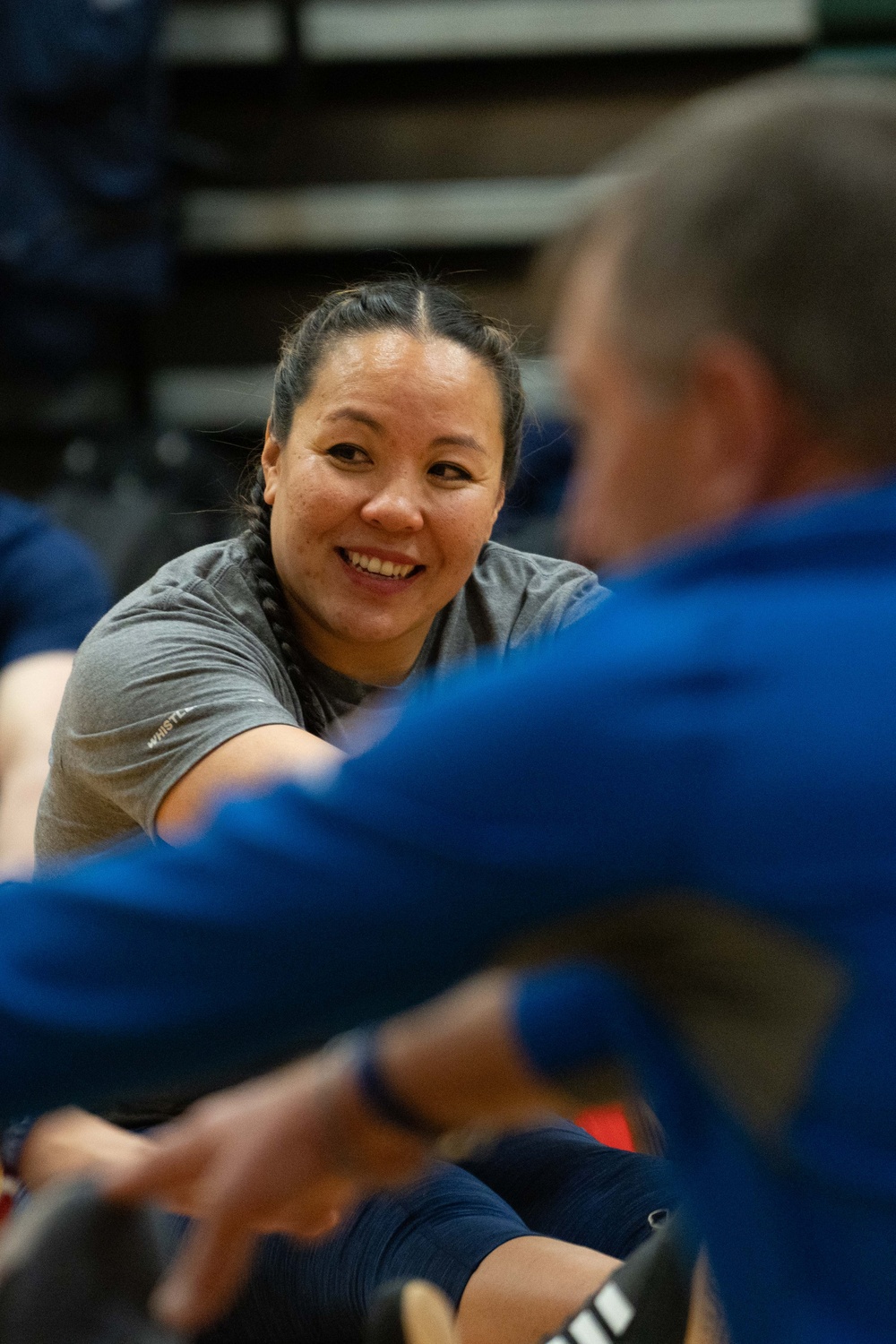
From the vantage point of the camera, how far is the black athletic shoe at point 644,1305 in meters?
1.02

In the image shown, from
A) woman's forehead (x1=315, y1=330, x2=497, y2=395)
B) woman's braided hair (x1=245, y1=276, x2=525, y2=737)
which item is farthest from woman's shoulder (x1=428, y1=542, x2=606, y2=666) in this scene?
woman's forehead (x1=315, y1=330, x2=497, y2=395)

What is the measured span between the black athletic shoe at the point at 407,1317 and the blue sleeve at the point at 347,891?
334 millimetres

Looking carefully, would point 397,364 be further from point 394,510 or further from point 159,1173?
point 159,1173

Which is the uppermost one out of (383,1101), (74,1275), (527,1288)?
(383,1101)

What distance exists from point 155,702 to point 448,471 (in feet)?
1.22

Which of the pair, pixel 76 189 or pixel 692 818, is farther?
pixel 76 189

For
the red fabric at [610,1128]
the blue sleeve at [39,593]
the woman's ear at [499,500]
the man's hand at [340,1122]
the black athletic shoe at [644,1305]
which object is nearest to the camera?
the man's hand at [340,1122]

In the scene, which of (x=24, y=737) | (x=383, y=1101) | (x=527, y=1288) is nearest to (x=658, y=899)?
(x=383, y=1101)

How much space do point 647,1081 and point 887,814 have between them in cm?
15

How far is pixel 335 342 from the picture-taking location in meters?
1.43

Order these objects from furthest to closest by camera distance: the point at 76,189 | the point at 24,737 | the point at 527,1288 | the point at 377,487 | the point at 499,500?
1. the point at 76,189
2. the point at 24,737
3. the point at 499,500
4. the point at 377,487
5. the point at 527,1288

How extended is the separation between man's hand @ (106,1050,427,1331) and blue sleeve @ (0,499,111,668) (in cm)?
185

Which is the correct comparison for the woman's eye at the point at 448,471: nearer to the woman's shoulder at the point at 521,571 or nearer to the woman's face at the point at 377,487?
the woman's face at the point at 377,487

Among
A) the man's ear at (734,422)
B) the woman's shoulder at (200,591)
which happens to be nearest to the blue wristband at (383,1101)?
the man's ear at (734,422)
